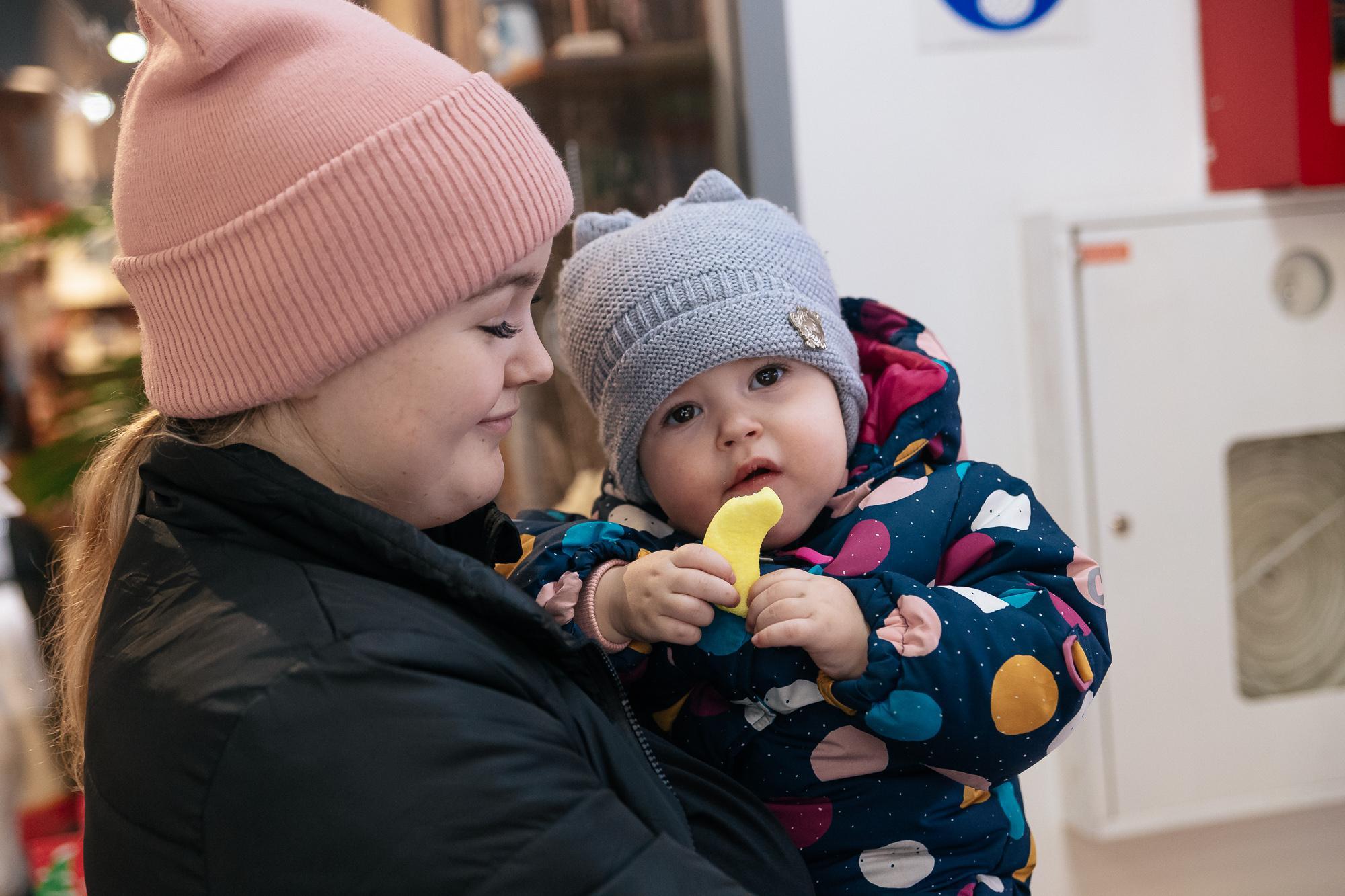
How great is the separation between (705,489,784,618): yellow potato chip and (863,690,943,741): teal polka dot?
0.51ft

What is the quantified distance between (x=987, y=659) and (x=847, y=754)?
181mm

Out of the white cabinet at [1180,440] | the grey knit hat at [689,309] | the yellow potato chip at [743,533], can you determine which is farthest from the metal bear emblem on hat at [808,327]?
the white cabinet at [1180,440]

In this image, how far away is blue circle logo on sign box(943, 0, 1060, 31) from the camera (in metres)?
1.89

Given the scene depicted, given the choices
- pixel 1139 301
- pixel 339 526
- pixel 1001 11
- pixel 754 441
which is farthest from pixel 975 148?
pixel 339 526

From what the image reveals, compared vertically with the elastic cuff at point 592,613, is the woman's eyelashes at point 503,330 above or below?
above

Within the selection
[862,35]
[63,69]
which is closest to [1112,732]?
[862,35]

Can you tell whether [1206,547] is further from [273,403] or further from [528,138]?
[273,403]

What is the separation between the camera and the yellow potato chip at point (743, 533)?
3.49 feet

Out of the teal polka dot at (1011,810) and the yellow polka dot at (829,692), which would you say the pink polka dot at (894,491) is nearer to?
→ the yellow polka dot at (829,692)

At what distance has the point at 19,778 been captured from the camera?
2.46 m

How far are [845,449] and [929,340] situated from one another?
Answer: 0.73ft

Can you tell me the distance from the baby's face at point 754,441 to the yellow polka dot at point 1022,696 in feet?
0.94

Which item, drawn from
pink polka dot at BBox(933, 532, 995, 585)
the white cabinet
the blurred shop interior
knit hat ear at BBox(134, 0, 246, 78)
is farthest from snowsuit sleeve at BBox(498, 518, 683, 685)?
the white cabinet

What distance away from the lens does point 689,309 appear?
1.24 meters
